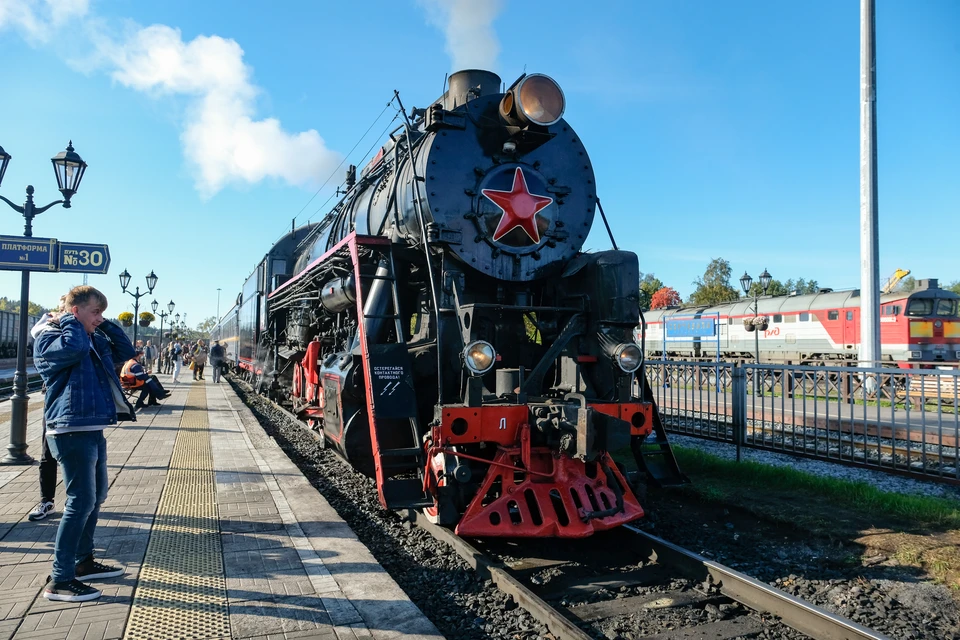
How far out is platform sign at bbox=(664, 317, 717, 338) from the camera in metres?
30.6

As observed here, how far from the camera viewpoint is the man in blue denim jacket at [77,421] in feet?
10.7

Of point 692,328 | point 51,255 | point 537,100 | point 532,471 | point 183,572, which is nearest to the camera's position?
point 183,572

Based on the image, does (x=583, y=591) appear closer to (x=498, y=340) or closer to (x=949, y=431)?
(x=498, y=340)

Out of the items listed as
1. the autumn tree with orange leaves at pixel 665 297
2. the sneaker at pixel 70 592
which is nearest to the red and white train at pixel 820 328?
the sneaker at pixel 70 592

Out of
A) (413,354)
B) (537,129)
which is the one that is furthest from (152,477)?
(537,129)

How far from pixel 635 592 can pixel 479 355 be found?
1.87 meters

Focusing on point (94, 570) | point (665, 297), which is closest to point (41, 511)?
point (94, 570)

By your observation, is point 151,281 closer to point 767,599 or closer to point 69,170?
point 69,170

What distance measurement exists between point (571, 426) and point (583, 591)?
1068mm

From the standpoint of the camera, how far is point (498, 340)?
544 centimetres

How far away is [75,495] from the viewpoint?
3355mm

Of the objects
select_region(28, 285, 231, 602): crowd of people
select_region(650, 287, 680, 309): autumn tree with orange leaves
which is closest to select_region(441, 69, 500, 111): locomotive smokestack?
select_region(28, 285, 231, 602): crowd of people

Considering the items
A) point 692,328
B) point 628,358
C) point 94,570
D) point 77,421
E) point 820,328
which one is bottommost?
point 94,570

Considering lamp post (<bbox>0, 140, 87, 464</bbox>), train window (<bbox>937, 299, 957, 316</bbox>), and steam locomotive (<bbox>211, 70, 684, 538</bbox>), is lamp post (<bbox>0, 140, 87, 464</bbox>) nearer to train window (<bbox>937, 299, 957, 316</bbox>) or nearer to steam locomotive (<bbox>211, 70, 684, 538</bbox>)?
steam locomotive (<bbox>211, 70, 684, 538</bbox>)
